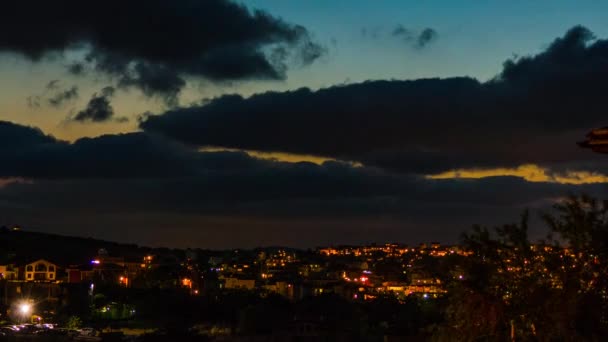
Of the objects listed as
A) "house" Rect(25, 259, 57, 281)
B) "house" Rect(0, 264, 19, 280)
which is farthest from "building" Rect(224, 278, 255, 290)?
"house" Rect(0, 264, 19, 280)

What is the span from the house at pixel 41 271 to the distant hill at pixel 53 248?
6181 millimetres

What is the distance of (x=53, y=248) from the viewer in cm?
14700

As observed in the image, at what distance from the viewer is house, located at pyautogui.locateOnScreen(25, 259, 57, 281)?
93.6m

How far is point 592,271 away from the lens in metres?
16.7

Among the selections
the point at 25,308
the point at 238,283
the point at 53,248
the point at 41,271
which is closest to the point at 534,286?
the point at 25,308

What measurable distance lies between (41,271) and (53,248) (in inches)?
2131

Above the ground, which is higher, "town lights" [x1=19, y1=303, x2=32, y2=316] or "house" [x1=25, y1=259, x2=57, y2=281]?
"house" [x1=25, y1=259, x2=57, y2=281]

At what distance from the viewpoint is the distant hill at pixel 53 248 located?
119 metres

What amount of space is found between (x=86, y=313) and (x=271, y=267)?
6128 cm

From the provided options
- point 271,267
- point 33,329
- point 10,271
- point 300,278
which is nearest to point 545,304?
point 33,329

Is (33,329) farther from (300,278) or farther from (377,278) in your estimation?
(377,278)

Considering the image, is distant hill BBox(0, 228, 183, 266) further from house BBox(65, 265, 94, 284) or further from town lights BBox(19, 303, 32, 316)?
town lights BBox(19, 303, 32, 316)

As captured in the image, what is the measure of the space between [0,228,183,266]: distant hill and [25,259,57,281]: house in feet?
20.3

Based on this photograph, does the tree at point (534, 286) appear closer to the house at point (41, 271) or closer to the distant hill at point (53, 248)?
the house at point (41, 271)
